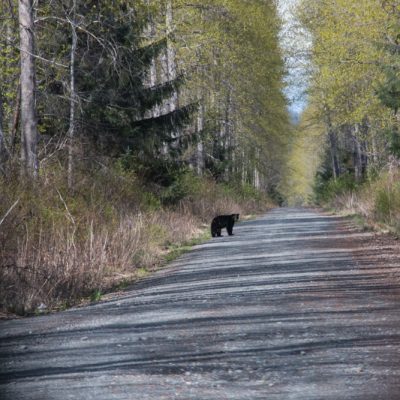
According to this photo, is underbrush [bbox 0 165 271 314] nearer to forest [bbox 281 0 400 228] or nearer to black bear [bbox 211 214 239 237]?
black bear [bbox 211 214 239 237]

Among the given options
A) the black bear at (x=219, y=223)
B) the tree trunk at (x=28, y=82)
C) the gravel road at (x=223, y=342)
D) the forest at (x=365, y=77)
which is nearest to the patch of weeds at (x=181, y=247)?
the black bear at (x=219, y=223)

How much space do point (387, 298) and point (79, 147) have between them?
11.4 meters

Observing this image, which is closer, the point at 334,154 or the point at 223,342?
the point at 223,342

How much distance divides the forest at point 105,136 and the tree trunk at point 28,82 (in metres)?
0.02

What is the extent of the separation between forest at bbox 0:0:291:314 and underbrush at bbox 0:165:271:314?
0.03 meters

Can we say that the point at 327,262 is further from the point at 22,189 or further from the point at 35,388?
the point at 35,388

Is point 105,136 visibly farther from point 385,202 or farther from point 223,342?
point 223,342

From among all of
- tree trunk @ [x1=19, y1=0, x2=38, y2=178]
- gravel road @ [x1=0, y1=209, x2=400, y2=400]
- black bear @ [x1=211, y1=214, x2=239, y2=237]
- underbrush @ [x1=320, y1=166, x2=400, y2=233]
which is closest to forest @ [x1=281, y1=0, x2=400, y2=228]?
underbrush @ [x1=320, y1=166, x2=400, y2=233]

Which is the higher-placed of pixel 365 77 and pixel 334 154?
pixel 365 77

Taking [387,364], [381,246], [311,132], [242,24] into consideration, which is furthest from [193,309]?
[311,132]

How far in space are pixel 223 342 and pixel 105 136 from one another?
1722cm

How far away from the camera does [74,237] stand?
14.7 metres

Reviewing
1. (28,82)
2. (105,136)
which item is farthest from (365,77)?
(28,82)

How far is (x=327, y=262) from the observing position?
16.1 m
